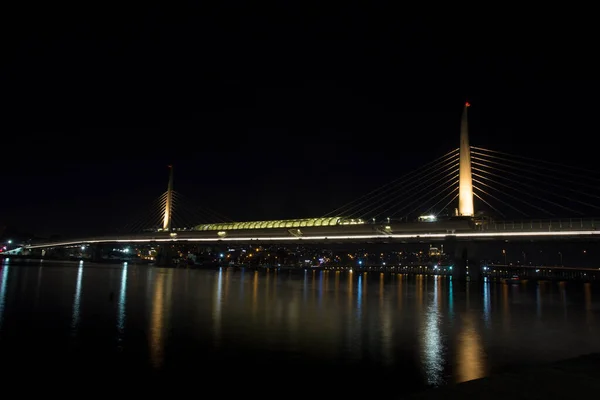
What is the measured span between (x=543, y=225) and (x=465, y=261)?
1464 centimetres

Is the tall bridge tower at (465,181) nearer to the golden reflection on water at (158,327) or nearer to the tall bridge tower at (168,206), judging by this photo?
the golden reflection on water at (158,327)

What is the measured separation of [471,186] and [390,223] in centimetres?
1235

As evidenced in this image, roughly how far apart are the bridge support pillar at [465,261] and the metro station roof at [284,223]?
13737mm

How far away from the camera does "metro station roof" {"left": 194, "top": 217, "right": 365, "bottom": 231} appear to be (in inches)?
2914

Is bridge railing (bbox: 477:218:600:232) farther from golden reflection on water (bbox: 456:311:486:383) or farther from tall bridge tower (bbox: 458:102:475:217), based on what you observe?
golden reflection on water (bbox: 456:311:486:383)

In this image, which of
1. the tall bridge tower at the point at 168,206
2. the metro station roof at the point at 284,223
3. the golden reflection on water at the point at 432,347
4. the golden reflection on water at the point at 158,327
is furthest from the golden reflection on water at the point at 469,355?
the tall bridge tower at the point at 168,206

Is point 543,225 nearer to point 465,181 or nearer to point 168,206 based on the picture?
point 465,181

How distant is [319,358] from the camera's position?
44.5ft

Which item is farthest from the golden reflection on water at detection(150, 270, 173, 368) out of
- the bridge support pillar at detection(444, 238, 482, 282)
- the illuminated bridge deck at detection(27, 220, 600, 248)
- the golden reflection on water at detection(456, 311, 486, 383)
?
the bridge support pillar at detection(444, 238, 482, 282)

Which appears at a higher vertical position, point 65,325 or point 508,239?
point 508,239

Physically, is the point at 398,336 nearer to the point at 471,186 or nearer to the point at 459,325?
the point at 459,325

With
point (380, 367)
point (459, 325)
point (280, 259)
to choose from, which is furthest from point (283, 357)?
point (280, 259)

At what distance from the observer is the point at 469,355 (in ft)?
47.5

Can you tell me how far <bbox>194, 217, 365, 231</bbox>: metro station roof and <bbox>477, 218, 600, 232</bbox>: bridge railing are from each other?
19954 mm
